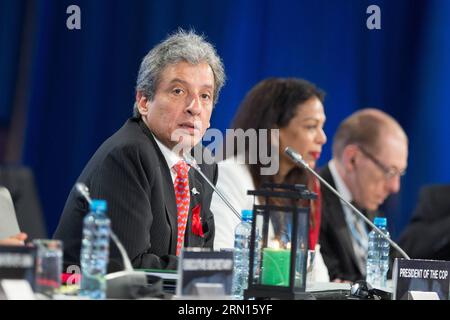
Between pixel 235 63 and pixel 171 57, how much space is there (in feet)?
6.34

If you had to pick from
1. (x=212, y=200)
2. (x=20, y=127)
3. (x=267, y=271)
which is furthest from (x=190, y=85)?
(x=20, y=127)

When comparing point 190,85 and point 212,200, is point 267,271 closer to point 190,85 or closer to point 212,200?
point 190,85

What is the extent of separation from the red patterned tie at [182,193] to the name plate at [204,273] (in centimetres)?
90

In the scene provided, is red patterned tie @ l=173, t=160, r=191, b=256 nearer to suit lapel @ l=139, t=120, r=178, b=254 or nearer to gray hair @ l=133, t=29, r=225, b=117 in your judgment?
suit lapel @ l=139, t=120, r=178, b=254

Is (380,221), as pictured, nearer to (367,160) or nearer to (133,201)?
(133,201)

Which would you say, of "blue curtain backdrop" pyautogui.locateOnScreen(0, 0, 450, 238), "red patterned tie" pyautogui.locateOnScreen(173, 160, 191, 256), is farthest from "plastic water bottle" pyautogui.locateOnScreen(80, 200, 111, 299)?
"blue curtain backdrop" pyautogui.locateOnScreen(0, 0, 450, 238)

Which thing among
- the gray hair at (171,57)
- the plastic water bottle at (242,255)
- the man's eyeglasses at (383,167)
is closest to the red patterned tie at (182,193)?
the gray hair at (171,57)

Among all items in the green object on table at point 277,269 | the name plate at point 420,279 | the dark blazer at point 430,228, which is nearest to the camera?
the green object on table at point 277,269

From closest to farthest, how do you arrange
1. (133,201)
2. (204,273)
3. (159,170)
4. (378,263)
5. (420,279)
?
(204,273) → (420,279) → (133,201) → (159,170) → (378,263)

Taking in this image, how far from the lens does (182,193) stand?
2920mm

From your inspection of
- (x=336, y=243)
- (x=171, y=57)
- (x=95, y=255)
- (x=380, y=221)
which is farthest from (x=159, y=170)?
(x=336, y=243)

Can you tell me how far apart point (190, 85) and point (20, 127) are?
52.7 inches

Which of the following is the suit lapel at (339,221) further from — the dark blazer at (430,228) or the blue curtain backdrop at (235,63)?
the blue curtain backdrop at (235,63)

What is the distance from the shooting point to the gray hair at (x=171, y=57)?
2961 mm
